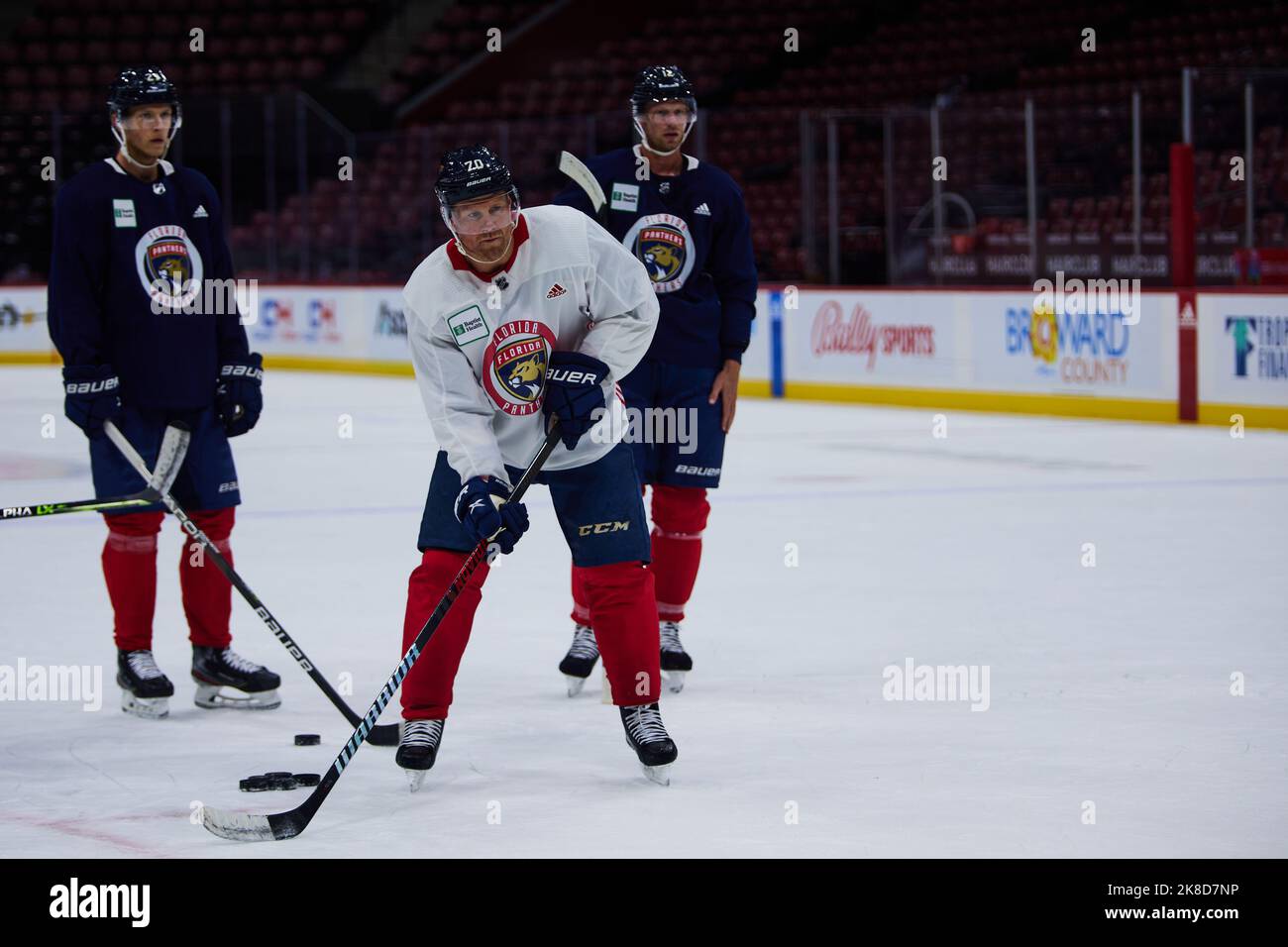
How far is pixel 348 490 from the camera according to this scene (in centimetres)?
823

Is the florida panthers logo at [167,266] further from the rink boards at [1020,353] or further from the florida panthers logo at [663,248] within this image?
the rink boards at [1020,353]

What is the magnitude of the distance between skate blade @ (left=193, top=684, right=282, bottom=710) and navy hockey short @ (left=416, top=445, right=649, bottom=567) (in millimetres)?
840

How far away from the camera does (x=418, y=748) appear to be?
140 inches

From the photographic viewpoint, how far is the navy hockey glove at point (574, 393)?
3514 millimetres

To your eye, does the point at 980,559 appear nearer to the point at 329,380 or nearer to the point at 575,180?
the point at 575,180

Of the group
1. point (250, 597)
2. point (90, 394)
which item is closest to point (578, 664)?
point (250, 597)

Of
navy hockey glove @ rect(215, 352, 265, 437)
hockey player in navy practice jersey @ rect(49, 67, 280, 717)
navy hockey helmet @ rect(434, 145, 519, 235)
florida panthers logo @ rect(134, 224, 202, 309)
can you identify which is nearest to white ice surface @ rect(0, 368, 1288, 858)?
hockey player in navy practice jersey @ rect(49, 67, 280, 717)

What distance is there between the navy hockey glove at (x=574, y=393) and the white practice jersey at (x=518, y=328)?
5 centimetres

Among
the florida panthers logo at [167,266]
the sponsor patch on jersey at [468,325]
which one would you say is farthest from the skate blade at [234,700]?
the sponsor patch on jersey at [468,325]

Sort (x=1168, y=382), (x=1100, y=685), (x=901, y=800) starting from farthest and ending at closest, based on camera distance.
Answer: (x=1168, y=382) → (x=1100, y=685) → (x=901, y=800)
